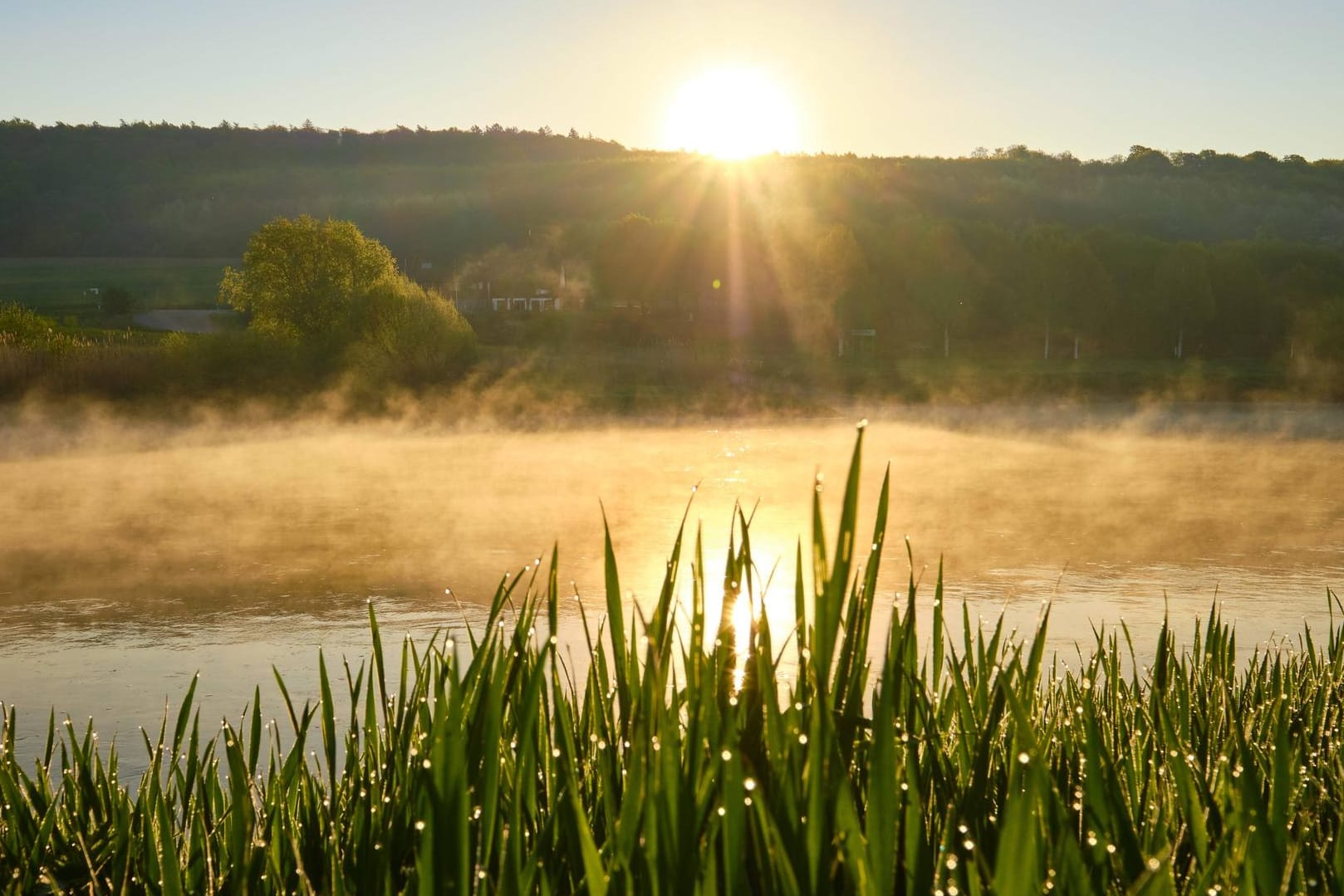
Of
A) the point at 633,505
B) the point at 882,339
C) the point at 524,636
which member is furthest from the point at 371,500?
the point at 882,339

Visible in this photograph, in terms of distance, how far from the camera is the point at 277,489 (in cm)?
1509

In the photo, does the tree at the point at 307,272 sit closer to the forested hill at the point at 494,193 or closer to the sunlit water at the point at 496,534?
the sunlit water at the point at 496,534

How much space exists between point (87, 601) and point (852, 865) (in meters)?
8.34

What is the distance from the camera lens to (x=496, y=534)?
11.7 m

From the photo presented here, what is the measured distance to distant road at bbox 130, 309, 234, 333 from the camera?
61.4m

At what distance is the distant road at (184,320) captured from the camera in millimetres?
61412

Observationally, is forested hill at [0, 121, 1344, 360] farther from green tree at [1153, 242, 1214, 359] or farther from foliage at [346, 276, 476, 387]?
foliage at [346, 276, 476, 387]

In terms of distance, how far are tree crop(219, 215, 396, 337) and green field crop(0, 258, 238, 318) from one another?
96.4 feet

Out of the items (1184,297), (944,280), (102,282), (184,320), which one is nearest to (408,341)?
(944,280)

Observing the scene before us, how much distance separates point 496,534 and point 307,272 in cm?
3072

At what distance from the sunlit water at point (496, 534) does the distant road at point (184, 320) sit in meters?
41.4

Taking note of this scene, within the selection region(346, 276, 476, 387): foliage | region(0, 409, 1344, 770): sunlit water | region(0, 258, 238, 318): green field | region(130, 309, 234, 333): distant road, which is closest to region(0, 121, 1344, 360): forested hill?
region(0, 258, 238, 318): green field

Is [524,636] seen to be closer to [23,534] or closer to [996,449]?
[23,534]

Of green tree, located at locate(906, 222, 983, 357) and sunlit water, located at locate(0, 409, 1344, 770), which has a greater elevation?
green tree, located at locate(906, 222, 983, 357)
